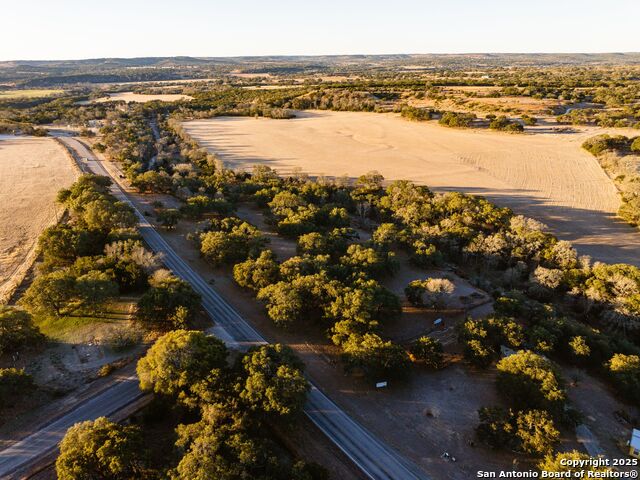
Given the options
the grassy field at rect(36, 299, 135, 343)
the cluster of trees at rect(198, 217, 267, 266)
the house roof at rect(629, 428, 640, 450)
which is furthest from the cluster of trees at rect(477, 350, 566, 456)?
the grassy field at rect(36, 299, 135, 343)

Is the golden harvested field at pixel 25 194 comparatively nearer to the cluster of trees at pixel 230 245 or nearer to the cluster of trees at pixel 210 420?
the cluster of trees at pixel 230 245

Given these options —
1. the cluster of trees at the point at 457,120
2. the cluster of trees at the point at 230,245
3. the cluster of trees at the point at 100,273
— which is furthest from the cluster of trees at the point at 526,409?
the cluster of trees at the point at 457,120

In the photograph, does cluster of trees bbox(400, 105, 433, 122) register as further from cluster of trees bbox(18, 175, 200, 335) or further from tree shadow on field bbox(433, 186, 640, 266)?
cluster of trees bbox(18, 175, 200, 335)

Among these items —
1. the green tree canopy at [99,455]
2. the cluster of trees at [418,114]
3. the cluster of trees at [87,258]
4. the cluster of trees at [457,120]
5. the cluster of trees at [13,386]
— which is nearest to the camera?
the green tree canopy at [99,455]

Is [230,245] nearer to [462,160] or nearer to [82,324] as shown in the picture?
[82,324]

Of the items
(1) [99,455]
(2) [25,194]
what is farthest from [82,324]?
(2) [25,194]
